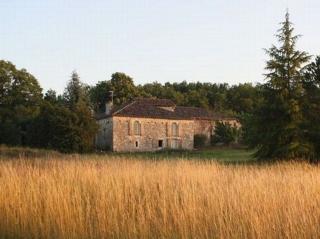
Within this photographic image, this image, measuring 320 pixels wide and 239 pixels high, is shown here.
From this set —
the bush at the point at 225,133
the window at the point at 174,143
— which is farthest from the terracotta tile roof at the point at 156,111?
the bush at the point at 225,133

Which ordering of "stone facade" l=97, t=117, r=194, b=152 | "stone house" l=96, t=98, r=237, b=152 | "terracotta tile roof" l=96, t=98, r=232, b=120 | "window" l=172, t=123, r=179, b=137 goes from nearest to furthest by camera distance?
"stone facade" l=97, t=117, r=194, b=152 < "stone house" l=96, t=98, r=237, b=152 < "terracotta tile roof" l=96, t=98, r=232, b=120 < "window" l=172, t=123, r=179, b=137

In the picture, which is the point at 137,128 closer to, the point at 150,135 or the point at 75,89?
the point at 150,135

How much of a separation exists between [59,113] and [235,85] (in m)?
49.1

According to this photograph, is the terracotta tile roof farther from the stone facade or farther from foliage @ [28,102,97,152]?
foliage @ [28,102,97,152]

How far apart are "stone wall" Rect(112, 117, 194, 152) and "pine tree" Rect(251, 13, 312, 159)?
127 ft

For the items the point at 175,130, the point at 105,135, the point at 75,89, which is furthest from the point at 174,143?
the point at 75,89

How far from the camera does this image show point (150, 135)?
60219 mm

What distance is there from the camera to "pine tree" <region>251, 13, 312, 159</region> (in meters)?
19.0

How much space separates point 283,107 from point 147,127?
41.3 metres

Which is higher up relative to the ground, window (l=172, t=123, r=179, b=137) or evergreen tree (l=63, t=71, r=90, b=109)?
evergreen tree (l=63, t=71, r=90, b=109)

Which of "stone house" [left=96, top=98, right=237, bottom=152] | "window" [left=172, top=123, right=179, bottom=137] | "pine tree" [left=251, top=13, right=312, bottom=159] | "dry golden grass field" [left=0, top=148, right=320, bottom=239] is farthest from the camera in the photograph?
"window" [left=172, top=123, right=179, bottom=137]

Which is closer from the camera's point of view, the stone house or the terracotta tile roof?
the stone house

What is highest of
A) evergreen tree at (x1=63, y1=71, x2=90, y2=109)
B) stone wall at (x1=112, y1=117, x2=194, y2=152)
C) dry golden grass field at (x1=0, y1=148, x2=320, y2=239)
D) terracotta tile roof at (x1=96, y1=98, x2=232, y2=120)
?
evergreen tree at (x1=63, y1=71, x2=90, y2=109)

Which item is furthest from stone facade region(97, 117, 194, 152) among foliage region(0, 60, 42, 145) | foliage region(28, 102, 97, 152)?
foliage region(28, 102, 97, 152)
